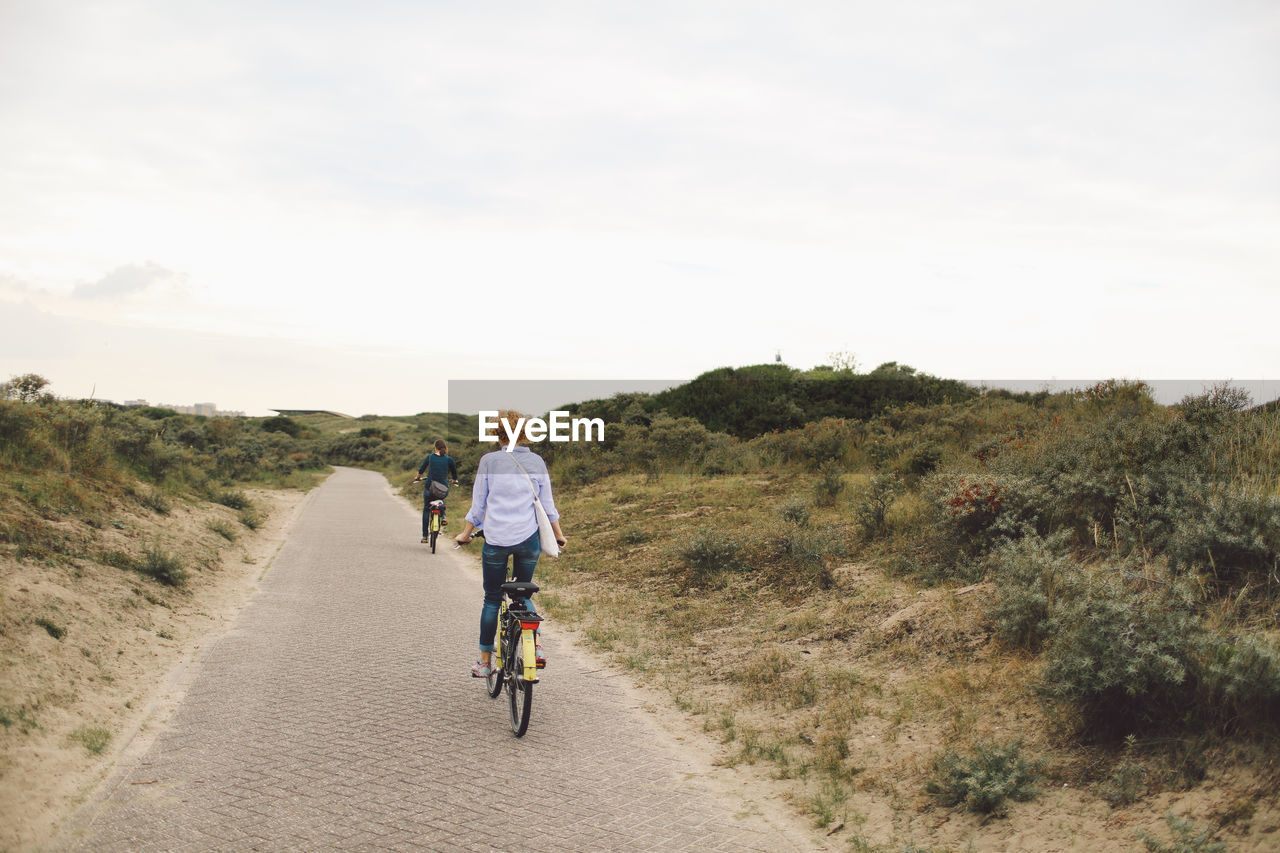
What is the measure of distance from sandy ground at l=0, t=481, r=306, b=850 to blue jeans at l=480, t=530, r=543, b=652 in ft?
7.78

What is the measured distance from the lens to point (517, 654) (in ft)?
20.7

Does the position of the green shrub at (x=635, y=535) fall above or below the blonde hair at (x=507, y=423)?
below

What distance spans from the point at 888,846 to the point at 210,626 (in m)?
7.79

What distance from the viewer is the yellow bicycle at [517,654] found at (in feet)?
19.2

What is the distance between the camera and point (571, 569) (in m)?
13.9

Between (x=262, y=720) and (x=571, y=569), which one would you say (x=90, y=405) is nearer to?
(x=571, y=569)

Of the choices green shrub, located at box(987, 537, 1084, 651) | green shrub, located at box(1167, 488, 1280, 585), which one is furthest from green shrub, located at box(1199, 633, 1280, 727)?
green shrub, located at box(987, 537, 1084, 651)

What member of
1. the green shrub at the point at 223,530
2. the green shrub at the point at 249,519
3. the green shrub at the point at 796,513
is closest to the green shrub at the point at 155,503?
the green shrub at the point at 223,530

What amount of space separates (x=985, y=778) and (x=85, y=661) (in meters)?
7.01

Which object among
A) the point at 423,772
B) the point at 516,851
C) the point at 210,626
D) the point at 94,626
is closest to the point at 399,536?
the point at 210,626

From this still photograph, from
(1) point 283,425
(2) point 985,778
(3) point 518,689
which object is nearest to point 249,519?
(3) point 518,689

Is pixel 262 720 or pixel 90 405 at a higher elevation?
pixel 90 405

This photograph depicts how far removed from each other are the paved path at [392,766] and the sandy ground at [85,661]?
223mm

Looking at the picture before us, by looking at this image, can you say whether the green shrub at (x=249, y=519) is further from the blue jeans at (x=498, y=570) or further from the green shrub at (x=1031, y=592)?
the green shrub at (x=1031, y=592)
